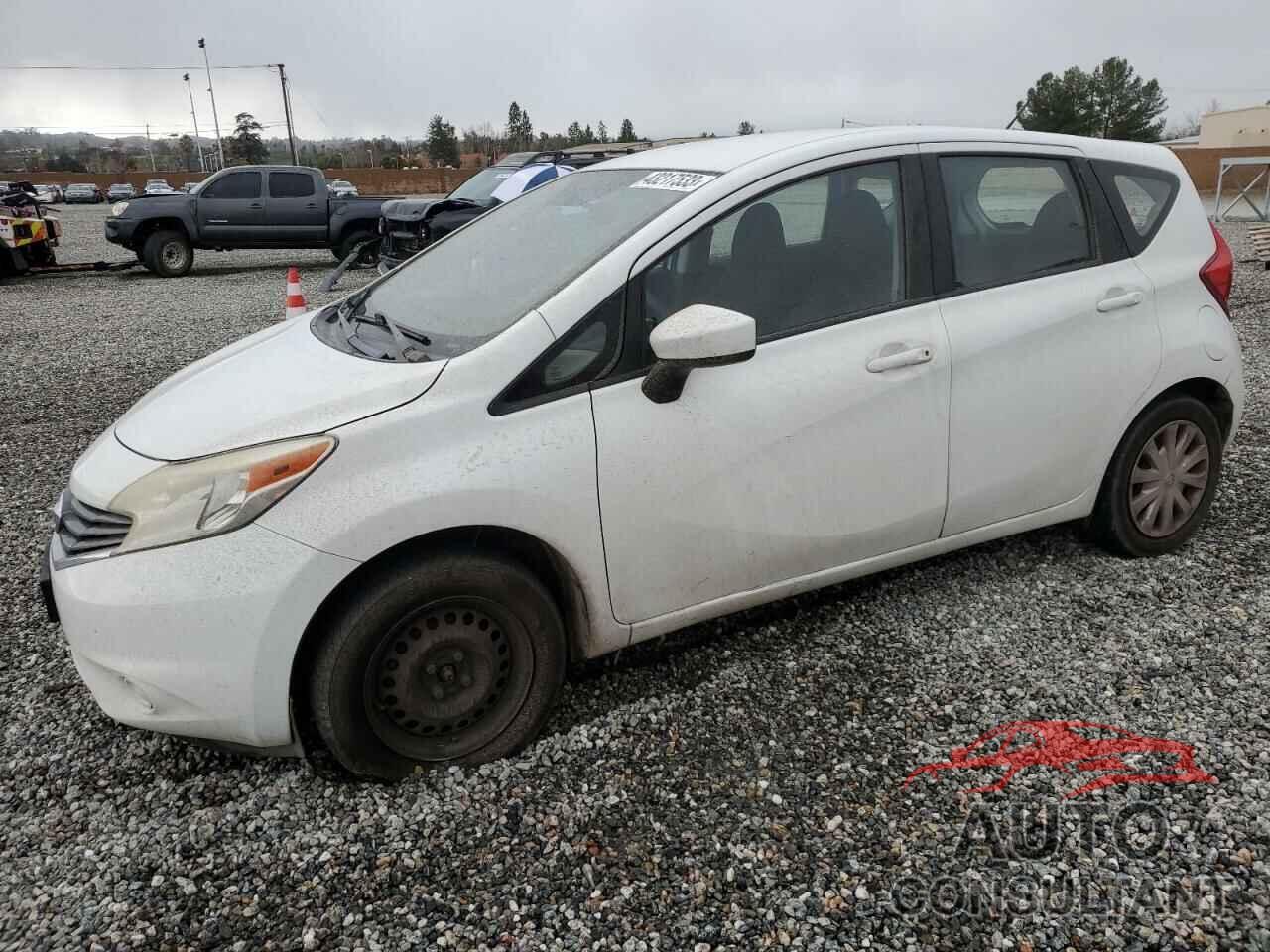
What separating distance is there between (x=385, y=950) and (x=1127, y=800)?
1.88 metres

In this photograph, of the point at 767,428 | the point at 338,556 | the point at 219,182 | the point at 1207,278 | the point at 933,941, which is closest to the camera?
the point at 933,941

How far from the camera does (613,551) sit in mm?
2674

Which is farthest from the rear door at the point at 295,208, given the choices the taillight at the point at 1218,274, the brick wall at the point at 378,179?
the brick wall at the point at 378,179

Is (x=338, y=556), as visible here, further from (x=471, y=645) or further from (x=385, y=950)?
(x=385, y=950)

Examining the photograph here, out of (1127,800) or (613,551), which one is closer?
(1127,800)

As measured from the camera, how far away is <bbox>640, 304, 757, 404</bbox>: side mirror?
246 cm

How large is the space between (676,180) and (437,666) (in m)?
1.65

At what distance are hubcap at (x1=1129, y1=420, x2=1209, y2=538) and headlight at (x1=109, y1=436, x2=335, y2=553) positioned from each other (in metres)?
3.02

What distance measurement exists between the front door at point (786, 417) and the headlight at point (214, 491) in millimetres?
783

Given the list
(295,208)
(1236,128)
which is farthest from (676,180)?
(1236,128)

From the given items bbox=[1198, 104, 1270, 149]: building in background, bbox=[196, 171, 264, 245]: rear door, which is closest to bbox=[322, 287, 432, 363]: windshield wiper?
bbox=[196, 171, 264, 245]: rear door

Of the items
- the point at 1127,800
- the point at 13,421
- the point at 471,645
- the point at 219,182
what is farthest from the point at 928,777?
the point at 219,182

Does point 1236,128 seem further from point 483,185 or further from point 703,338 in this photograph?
point 703,338

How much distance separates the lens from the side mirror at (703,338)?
8.07ft
